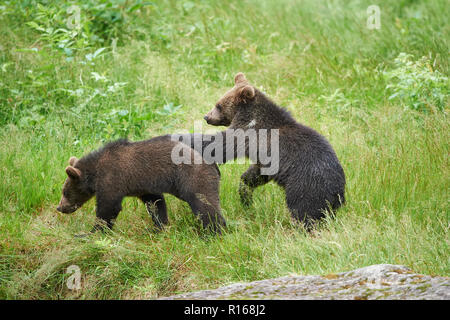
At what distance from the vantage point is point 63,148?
7.11 m

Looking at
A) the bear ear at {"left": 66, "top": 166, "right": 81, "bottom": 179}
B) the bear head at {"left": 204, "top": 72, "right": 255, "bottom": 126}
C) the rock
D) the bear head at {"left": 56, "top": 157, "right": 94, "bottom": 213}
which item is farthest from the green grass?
the rock

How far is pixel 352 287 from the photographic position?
3150 mm

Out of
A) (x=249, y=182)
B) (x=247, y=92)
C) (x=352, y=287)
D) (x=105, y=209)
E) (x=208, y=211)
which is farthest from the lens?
(x=249, y=182)

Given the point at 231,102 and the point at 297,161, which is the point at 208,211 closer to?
the point at 297,161

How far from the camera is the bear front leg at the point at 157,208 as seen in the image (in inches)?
225

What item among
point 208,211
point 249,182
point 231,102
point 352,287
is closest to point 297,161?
point 249,182

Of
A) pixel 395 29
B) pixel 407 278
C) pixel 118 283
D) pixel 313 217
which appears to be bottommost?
pixel 118 283

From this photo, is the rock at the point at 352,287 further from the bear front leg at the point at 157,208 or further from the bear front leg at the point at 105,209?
the bear front leg at the point at 157,208

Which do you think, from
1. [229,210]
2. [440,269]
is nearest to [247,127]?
[229,210]

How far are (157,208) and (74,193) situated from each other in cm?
85

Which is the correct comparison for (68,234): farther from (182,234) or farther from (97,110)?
(97,110)

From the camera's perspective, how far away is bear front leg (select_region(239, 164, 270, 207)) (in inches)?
230

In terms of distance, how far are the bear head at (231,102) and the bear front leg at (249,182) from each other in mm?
637

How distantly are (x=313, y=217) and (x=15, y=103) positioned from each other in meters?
4.85
